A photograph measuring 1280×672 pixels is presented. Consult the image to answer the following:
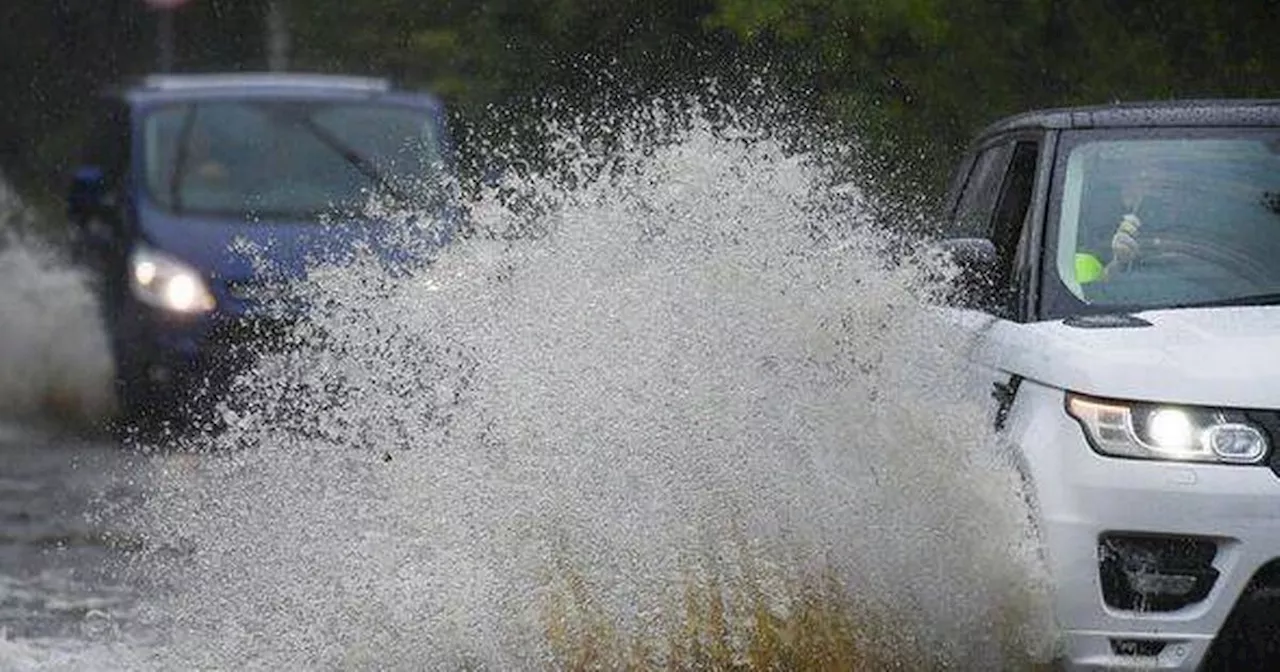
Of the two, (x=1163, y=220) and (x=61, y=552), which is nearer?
(x=1163, y=220)

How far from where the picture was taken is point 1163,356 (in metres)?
6.73

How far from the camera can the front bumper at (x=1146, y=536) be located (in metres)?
6.52

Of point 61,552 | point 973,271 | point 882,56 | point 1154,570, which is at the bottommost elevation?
point 61,552

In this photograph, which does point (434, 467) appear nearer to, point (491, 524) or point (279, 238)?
point (491, 524)

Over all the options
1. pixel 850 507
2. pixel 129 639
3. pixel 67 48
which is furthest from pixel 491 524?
Answer: pixel 67 48

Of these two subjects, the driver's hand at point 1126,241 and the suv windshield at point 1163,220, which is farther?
the driver's hand at point 1126,241

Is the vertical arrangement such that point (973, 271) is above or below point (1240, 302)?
above

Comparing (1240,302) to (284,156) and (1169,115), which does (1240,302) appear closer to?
(1169,115)

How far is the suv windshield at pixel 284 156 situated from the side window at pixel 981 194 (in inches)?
256

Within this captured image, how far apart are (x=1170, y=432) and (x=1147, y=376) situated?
129 mm

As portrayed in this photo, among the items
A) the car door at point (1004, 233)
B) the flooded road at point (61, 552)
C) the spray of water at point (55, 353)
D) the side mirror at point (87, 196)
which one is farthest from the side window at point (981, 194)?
the spray of water at point (55, 353)

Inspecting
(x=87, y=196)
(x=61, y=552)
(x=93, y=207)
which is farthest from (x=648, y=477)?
(x=87, y=196)

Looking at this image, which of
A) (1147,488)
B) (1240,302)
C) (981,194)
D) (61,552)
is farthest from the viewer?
(61,552)

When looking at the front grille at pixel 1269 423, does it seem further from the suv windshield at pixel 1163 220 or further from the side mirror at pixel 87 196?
the side mirror at pixel 87 196
